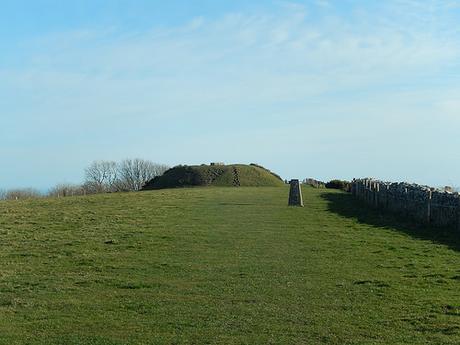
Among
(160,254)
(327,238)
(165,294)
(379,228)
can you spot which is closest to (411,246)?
(327,238)

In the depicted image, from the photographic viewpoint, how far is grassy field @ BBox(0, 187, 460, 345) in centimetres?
902

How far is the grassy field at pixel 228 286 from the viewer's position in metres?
9.02

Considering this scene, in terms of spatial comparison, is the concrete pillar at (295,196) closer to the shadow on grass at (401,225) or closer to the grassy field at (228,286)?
the shadow on grass at (401,225)

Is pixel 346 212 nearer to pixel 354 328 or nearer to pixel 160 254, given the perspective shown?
pixel 160 254

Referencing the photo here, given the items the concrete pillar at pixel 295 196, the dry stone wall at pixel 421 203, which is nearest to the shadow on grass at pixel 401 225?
the dry stone wall at pixel 421 203

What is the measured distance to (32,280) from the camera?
1306 centimetres

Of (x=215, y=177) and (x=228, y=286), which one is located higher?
(x=215, y=177)

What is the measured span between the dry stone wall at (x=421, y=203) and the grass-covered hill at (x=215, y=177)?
173 ft

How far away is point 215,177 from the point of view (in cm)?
9169

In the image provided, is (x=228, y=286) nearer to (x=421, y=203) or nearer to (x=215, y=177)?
(x=421, y=203)

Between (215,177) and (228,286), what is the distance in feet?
261

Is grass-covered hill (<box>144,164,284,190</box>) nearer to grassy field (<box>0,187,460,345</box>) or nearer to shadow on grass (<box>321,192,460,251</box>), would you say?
shadow on grass (<box>321,192,460,251</box>)

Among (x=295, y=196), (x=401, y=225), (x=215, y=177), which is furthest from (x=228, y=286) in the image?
(x=215, y=177)

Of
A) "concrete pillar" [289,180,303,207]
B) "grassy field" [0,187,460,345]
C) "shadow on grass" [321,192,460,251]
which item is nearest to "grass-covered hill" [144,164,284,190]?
"concrete pillar" [289,180,303,207]
